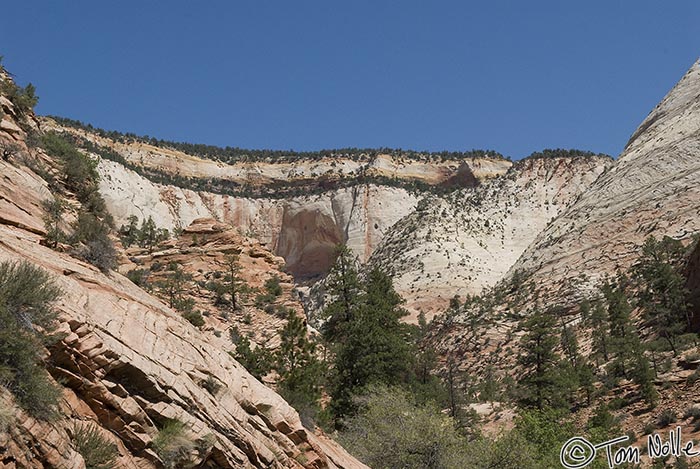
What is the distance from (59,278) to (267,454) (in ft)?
14.4

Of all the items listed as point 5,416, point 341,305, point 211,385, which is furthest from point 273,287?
point 5,416

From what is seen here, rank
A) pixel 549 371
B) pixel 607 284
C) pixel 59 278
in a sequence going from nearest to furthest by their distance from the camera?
pixel 59 278, pixel 549 371, pixel 607 284

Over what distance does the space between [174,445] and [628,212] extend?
1810 inches

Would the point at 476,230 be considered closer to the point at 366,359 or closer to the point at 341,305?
the point at 341,305

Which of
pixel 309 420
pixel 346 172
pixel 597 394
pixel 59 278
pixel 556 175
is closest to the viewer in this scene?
pixel 59 278

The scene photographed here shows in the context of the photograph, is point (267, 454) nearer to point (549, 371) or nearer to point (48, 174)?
point (48, 174)

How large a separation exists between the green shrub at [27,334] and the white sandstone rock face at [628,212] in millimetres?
38130

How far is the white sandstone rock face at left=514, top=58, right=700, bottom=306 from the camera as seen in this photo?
43844 millimetres

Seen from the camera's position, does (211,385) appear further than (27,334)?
Yes

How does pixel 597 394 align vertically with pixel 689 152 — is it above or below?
below

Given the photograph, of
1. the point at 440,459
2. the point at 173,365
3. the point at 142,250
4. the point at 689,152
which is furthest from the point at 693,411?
the point at 689,152

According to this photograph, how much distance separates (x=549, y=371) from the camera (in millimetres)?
29859

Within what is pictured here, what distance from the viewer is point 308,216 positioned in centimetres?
9069

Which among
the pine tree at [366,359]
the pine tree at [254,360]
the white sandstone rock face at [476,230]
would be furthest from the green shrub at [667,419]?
the white sandstone rock face at [476,230]
